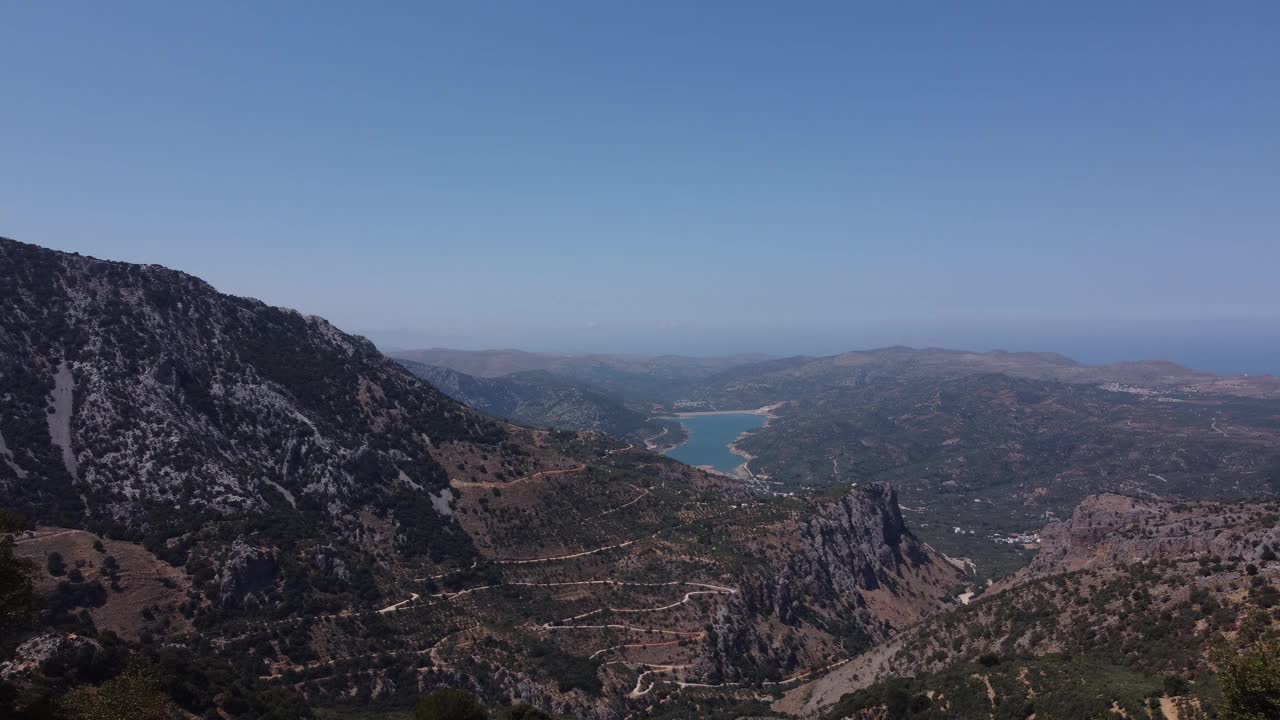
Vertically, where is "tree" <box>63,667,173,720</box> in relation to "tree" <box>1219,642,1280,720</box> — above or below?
below

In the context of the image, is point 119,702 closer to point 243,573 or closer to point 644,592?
point 243,573

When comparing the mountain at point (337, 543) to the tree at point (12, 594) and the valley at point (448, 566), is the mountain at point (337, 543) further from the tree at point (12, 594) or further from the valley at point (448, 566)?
the tree at point (12, 594)

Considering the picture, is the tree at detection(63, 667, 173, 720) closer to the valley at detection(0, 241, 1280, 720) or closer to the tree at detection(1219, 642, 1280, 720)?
the valley at detection(0, 241, 1280, 720)

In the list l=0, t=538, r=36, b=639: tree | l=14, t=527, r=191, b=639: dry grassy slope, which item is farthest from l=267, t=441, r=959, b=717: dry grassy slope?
l=0, t=538, r=36, b=639: tree

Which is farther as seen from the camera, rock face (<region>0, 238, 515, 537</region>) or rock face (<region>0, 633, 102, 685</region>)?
rock face (<region>0, 238, 515, 537</region>)

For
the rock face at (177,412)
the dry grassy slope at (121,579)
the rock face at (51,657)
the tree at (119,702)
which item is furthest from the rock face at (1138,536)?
the dry grassy slope at (121,579)

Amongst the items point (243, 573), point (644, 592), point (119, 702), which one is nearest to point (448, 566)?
point (243, 573)
